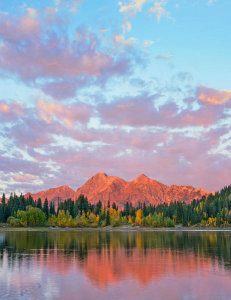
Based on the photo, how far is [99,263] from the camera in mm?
41094

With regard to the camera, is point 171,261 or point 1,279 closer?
point 1,279

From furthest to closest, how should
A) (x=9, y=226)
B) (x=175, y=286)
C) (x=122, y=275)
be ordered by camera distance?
(x=9, y=226) → (x=122, y=275) → (x=175, y=286)

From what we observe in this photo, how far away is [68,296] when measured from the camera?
78.7 feet

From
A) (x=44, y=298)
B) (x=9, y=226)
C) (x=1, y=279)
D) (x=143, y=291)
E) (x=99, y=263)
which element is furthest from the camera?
(x=9, y=226)

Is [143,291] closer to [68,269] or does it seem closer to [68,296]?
[68,296]

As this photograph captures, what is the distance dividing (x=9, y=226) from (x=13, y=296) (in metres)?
187

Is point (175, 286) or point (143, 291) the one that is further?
point (175, 286)

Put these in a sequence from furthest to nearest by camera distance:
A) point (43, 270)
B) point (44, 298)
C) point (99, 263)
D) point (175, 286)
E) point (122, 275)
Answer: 1. point (99, 263)
2. point (43, 270)
3. point (122, 275)
4. point (175, 286)
5. point (44, 298)

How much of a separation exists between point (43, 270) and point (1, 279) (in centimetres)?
611

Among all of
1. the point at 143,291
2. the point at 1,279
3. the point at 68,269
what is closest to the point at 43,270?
the point at 68,269

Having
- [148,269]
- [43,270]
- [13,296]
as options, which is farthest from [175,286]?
[43,270]

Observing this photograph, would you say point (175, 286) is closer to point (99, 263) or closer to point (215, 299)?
point (215, 299)

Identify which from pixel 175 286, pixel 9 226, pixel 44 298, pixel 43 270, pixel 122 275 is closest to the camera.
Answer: pixel 44 298

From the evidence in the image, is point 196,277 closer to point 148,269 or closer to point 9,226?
point 148,269
